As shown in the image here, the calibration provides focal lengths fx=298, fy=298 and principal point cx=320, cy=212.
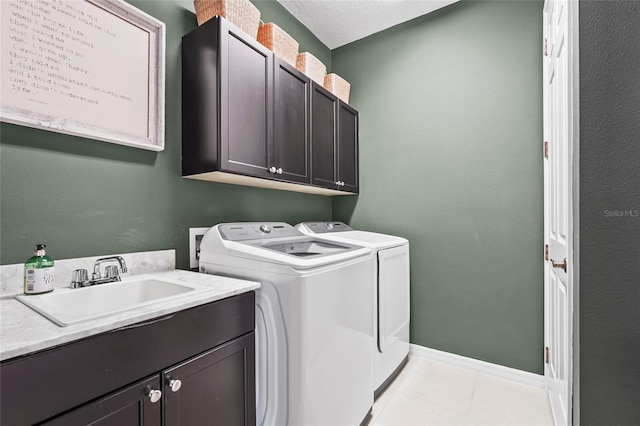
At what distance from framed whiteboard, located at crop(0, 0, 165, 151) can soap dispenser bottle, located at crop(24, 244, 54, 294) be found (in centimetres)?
50

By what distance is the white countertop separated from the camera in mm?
683

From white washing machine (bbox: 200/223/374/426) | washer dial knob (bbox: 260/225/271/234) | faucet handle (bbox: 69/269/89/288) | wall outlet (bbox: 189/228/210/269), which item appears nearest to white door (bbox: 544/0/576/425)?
white washing machine (bbox: 200/223/374/426)

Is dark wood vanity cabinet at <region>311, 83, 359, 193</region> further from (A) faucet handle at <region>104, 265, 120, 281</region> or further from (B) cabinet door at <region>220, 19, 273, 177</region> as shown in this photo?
(A) faucet handle at <region>104, 265, 120, 281</region>

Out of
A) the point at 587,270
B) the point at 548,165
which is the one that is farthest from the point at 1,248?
the point at 548,165

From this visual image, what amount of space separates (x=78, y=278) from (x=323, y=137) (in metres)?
1.72

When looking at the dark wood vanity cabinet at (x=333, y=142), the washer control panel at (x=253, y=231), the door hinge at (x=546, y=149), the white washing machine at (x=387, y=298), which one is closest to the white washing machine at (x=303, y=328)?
the washer control panel at (x=253, y=231)

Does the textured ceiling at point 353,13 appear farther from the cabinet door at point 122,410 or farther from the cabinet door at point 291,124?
the cabinet door at point 122,410

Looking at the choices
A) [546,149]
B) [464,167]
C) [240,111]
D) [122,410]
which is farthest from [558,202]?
[122,410]

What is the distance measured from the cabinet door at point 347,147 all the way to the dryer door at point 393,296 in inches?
29.7

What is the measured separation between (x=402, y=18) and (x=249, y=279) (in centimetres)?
252

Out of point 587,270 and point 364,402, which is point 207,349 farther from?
point 587,270

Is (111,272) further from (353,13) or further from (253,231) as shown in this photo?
(353,13)

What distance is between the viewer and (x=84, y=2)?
1.25m

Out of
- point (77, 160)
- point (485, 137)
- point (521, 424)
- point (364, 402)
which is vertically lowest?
point (521, 424)
